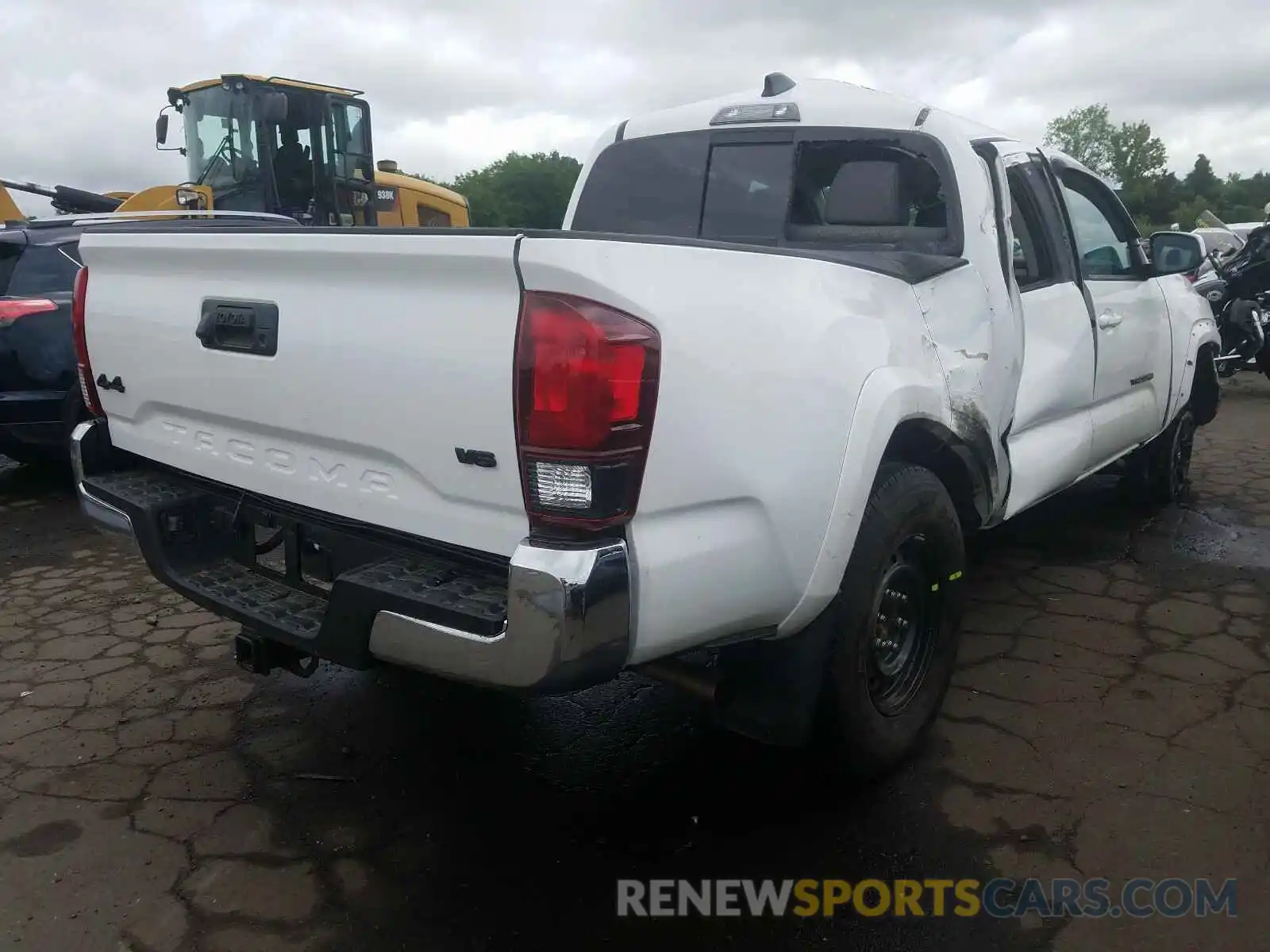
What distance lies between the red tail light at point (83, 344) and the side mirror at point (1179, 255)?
4.34m

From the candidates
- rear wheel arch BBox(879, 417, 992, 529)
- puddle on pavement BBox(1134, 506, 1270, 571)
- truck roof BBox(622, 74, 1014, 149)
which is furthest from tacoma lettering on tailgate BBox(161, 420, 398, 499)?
puddle on pavement BBox(1134, 506, 1270, 571)

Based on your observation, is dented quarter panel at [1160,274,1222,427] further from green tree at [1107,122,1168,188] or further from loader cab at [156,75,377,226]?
green tree at [1107,122,1168,188]

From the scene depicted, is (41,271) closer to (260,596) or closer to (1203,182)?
(260,596)

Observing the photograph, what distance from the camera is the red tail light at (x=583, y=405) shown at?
1.88 metres

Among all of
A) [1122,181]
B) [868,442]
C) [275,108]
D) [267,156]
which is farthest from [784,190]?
[1122,181]

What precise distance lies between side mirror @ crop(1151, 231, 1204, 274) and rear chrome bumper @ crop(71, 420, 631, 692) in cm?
377

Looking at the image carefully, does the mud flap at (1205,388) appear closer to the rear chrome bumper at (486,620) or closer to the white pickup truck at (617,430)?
the white pickup truck at (617,430)

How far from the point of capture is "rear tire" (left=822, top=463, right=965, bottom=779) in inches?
97.1

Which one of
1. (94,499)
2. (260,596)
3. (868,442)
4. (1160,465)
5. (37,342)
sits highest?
(868,442)

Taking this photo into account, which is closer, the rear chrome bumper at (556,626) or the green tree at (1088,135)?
the rear chrome bumper at (556,626)

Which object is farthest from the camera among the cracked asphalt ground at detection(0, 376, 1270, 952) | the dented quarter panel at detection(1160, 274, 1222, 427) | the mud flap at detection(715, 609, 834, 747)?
the dented quarter panel at detection(1160, 274, 1222, 427)

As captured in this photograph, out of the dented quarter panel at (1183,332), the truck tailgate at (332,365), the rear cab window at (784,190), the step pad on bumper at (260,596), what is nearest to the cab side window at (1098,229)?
the dented quarter panel at (1183,332)

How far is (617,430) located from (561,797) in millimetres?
1333

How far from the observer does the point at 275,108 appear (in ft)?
29.5
